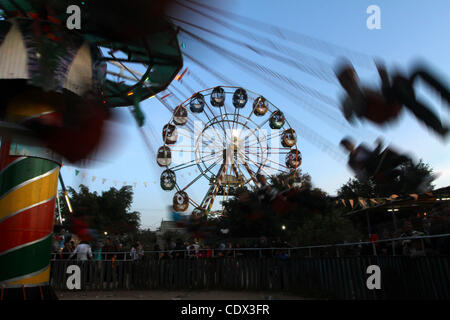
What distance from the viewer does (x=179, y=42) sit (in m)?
2.06

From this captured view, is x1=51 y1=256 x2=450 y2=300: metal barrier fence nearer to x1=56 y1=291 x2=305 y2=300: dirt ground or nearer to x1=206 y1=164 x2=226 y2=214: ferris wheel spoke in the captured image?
x1=56 y1=291 x2=305 y2=300: dirt ground

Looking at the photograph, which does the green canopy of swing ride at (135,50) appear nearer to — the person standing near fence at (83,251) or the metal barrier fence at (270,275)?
the metal barrier fence at (270,275)

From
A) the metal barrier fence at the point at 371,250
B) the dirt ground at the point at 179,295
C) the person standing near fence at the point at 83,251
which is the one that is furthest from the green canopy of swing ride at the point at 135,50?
the person standing near fence at the point at 83,251

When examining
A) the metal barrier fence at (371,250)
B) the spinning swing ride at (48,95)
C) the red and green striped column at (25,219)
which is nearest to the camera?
the spinning swing ride at (48,95)

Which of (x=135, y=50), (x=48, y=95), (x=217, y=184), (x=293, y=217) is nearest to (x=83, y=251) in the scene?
(x=293, y=217)

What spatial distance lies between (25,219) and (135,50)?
6.39 feet

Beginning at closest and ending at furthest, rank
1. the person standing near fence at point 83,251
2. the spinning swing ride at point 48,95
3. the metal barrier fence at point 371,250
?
the spinning swing ride at point 48,95 < the metal barrier fence at point 371,250 < the person standing near fence at point 83,251

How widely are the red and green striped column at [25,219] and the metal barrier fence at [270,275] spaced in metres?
4.64

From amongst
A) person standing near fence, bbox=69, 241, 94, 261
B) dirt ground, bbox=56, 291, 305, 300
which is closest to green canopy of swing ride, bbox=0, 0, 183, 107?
dirt ground, bbox=56, 291, 305, 300

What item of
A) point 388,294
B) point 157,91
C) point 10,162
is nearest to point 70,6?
point 157,91

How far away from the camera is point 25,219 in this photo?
10.0 feet

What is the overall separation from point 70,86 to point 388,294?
5379mm

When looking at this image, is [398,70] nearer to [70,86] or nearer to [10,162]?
[70,86]

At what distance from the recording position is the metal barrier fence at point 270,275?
4.71 m
